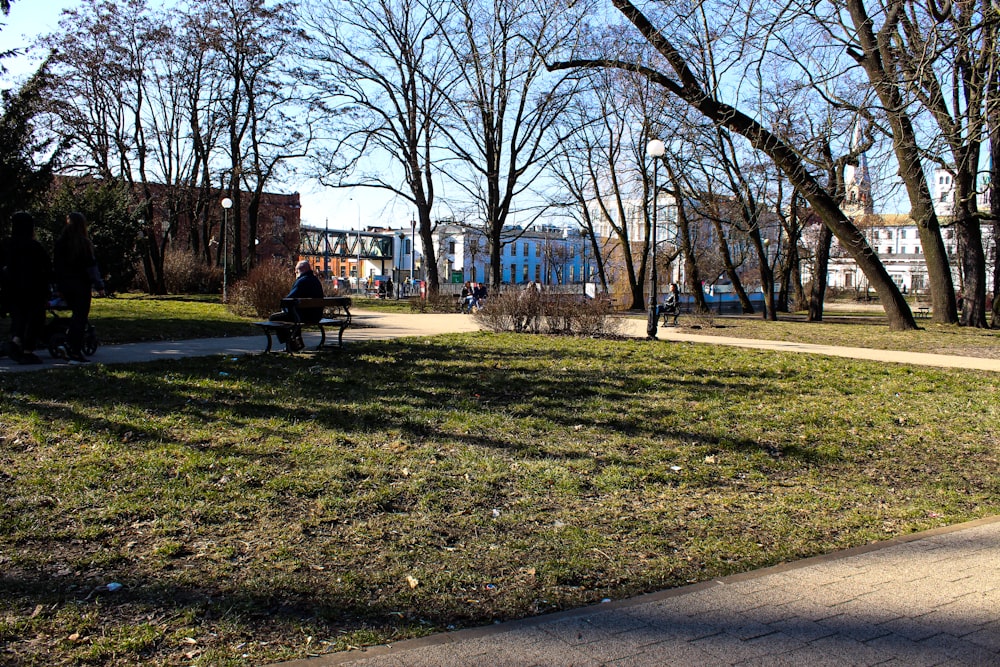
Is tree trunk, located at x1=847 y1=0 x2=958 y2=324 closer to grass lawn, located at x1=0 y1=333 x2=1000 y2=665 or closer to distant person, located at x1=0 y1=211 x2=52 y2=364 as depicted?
grass lawn, located at x1=0 y1=333 x2=1000 y2=665

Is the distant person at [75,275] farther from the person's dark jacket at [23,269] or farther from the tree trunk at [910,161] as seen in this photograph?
the tree trunk at [910,161]

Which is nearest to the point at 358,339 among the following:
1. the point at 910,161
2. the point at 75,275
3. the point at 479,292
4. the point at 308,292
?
the point at 308,292

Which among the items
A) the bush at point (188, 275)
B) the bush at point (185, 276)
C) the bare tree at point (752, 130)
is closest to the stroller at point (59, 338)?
the bare tree at point (752, 130)

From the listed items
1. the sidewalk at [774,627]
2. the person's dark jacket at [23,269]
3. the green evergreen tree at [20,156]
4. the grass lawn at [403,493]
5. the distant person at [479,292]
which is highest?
the green evergreen tree at [20,156]

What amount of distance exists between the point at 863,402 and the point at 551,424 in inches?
148

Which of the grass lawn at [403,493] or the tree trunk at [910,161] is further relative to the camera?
the tree trunk at [910,161]

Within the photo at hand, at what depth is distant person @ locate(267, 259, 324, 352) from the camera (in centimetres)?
1091

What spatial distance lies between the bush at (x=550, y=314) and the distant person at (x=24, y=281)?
336 inches

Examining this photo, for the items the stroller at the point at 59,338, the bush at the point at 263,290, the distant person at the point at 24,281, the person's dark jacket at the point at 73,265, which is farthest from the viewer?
the bush at the point at 263,290

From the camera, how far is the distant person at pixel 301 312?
35.8 feet

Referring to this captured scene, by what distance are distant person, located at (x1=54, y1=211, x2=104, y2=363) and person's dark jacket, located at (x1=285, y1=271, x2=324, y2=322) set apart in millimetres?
2518

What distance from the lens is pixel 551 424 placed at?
6.78 metres

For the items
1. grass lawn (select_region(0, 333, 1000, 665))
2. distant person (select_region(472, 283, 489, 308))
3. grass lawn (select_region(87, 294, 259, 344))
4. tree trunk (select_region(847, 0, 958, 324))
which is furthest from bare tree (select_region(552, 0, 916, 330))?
distant person (select_region(472, 283, 489, 308))

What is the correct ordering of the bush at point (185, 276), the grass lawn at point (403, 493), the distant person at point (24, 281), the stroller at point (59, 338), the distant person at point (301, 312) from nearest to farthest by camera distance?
the grass lawn at point (403, 493) < the distant person at point (24, 281) < the stroller at point (59, 338) < the distant person at point (301, 312) < the bush at point (185, 276)
